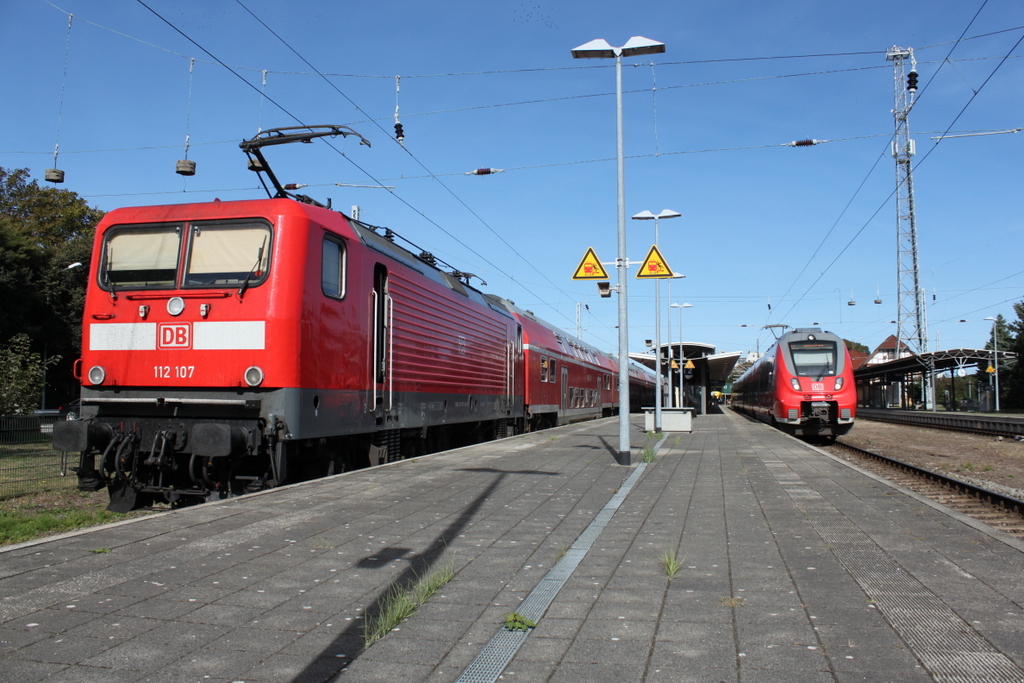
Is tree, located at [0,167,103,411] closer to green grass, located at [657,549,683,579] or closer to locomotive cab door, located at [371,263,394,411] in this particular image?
locomotive cab door, located at [371,263,394,411]

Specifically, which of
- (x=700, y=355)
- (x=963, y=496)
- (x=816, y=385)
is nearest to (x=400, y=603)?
(x=963, y=496)

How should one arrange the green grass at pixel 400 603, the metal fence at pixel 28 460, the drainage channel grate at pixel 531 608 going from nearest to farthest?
the drainage channel grate at pixel 531 608, the green grass at pixel 400 603, the metal fence at pixel 28 460

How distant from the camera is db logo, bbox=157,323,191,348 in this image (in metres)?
8.12

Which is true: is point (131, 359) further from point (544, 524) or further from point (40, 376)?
point (40, 376)

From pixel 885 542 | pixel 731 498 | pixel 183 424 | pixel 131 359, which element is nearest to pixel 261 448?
pixel 183 424

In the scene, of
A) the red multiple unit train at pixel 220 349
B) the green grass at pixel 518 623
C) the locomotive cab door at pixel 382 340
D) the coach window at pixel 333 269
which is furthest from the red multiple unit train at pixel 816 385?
the green grass at pixel 518 623

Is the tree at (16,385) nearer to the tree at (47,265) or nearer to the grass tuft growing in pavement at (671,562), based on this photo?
the grass tuft growing in pavement at (671,562)

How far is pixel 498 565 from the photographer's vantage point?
5.37 meters

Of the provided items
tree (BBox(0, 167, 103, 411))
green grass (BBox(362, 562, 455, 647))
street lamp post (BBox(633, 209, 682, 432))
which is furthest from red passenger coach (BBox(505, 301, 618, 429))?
tree (BBox(0, 167, 103, 411))

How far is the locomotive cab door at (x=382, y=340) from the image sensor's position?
10.2 m

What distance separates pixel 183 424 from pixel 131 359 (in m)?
1.01

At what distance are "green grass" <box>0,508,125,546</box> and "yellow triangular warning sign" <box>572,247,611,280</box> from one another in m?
7.60

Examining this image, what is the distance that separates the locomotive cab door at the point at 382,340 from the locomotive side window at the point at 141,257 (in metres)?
2.56

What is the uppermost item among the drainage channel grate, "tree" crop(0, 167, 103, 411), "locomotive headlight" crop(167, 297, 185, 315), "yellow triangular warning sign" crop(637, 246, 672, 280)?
"tree" crop(0, 167, 103, 411)
